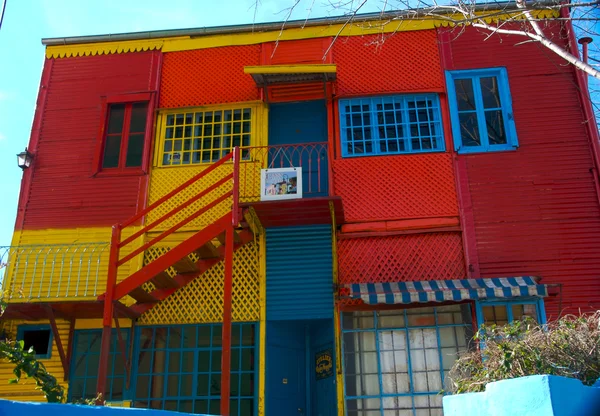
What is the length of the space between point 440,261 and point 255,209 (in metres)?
3.09

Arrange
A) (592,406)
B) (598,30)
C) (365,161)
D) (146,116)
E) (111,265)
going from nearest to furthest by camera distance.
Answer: (592,406) < (111,265) < (598,30) < (365,161) < (146,116)

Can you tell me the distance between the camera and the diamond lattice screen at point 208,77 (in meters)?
11.6

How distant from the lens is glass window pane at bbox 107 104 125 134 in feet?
38.6

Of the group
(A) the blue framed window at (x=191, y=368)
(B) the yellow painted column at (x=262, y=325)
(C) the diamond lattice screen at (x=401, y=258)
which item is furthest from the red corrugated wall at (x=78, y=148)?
(C) the diamond lattice screen at (x=401, y=258)

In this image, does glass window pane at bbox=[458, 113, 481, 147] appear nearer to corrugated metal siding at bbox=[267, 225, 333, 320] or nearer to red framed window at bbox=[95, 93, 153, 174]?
corrugated metal siding at bbox=[267, 225, 333, 320]

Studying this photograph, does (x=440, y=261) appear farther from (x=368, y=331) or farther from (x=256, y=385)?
(x=256, y=385)

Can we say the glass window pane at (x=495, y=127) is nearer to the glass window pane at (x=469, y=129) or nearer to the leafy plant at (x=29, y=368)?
the glass window pane at (x=469, y=129)

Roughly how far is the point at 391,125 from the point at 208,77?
3591 mm

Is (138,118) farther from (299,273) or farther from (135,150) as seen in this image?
(299,273)

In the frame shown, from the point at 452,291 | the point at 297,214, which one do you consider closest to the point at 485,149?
the point at 452,291

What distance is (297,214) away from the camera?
9.89 meters

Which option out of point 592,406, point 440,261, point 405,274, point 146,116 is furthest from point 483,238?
point 146,116

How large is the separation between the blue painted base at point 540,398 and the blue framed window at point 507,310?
474cm

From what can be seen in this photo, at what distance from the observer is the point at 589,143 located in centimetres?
1042
